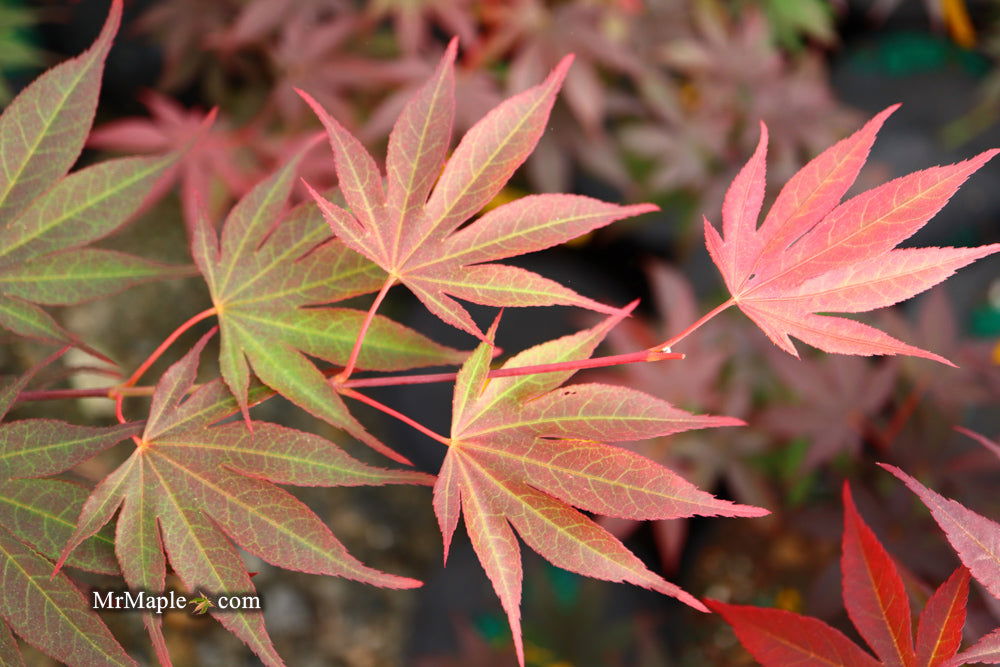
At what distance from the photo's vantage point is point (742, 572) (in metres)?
1.71

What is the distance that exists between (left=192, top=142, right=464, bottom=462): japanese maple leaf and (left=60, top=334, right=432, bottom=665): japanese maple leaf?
0.04 metres

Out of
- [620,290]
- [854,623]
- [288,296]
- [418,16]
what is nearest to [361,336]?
[288,296]

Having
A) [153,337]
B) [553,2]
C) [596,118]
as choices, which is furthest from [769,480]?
[153,337]

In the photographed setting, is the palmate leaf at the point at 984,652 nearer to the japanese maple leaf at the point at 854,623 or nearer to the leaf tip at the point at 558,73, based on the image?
the japanese maple leaf at the point at 854,623

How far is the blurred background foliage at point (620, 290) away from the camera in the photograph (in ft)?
3.51

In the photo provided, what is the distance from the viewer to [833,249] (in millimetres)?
460

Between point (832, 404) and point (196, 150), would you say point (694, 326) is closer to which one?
point (832, 404)

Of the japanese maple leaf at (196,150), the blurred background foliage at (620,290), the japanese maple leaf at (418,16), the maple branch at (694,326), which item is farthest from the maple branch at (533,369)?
the japanese maple leaf at (418,16)

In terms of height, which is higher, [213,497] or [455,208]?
[455,208]

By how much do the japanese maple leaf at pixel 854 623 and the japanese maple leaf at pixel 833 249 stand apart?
11cm

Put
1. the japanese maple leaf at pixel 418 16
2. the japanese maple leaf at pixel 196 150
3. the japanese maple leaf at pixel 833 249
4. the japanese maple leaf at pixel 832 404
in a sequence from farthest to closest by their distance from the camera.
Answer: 1. the japanese maple leaf at pixel 418 16
2. the japanese maple leaf at pixel 196 150
3. the japanese maple leaf at pixel 832 404
4. the japanese maple leaf at pixel 833 249

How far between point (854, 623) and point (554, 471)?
0.21 meters

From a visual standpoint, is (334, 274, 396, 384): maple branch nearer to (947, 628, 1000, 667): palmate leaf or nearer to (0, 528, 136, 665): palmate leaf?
(0, 528, 136, 665): palmate leaf

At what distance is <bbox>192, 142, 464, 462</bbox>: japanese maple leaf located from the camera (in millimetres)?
510
